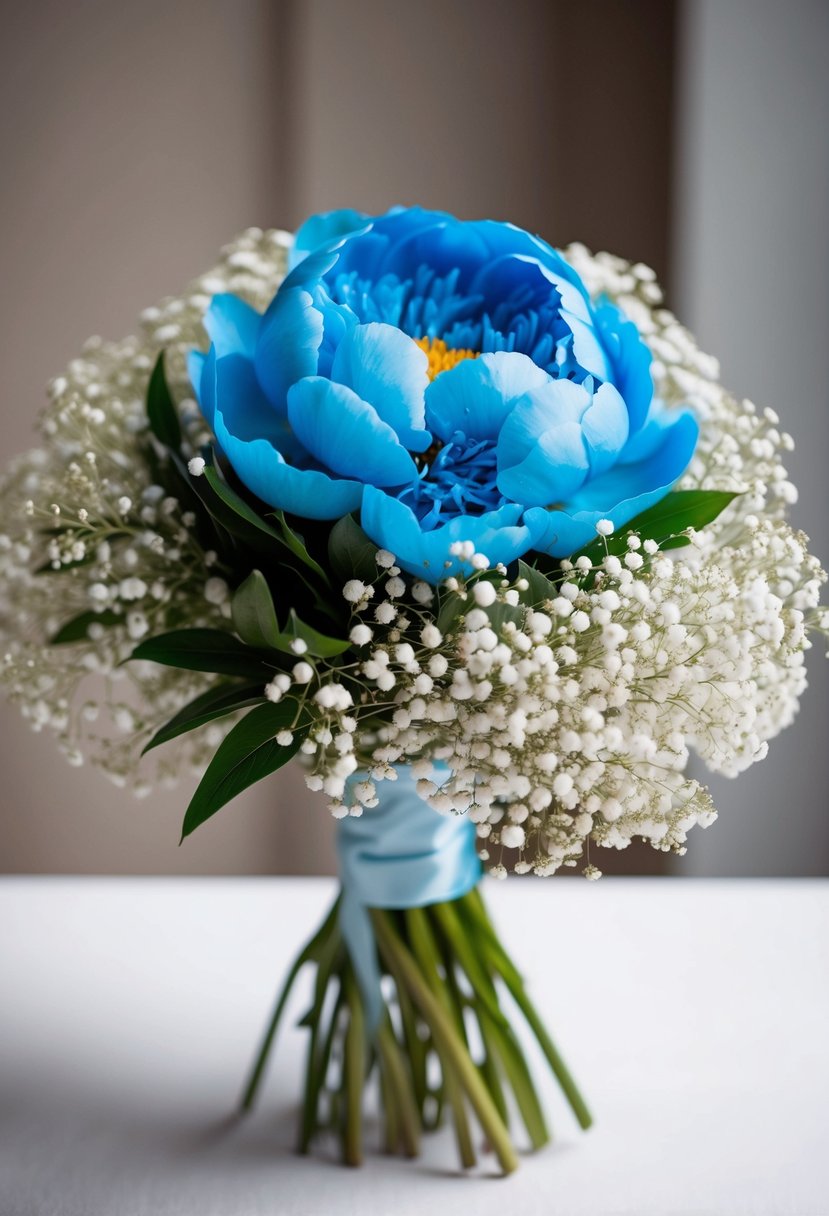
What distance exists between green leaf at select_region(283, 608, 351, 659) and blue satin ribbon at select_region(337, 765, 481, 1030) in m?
0.15

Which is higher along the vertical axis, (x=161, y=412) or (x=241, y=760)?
(x=161, y=412)

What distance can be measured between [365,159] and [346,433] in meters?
0.84

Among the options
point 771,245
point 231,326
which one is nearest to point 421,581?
point 231,326

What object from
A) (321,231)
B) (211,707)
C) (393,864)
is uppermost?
(321,231)

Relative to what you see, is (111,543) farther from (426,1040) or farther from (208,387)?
(426,1040)

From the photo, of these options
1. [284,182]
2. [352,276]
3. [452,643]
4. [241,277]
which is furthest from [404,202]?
[452,643]

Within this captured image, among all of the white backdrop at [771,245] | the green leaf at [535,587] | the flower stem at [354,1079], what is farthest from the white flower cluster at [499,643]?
the white backdrop at [771,245]

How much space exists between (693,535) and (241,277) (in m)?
0.29

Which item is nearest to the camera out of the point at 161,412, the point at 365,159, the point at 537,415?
the point at 537,415

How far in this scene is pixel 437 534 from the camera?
385 millimetres

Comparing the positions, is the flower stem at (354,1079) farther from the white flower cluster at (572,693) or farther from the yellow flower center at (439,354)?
the yellow flower center at (439,354)

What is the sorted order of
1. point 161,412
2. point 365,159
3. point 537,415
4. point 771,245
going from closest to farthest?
point 537,415
point 161,412
point 771,245
point 365,159

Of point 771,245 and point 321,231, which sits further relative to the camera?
point 771,245

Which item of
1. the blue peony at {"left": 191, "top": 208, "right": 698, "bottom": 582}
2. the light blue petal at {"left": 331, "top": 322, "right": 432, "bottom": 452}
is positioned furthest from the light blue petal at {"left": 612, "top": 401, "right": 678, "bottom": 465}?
the light blue petal at {"left": 331, "top": 322, "right": 432, "bottom": 452}
